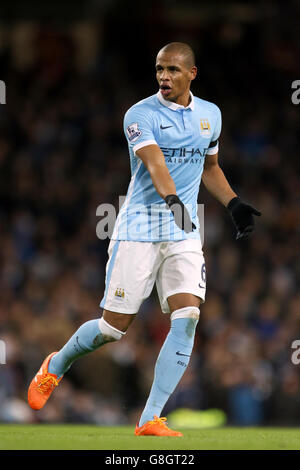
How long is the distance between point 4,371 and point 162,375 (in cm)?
453

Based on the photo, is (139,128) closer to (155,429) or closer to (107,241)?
(155,429)

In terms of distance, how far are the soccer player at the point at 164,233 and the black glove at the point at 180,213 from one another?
21 cm

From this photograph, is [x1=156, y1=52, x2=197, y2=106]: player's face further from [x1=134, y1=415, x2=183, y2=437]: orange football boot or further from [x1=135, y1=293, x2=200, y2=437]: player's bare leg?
[x1=134, y1=415, x2=183, y2=437]: orange football boot

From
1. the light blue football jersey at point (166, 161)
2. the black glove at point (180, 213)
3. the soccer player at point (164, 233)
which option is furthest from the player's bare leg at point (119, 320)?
the black glove at point (180, 213)

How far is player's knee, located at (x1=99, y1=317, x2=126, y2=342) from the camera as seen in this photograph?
21.5ft

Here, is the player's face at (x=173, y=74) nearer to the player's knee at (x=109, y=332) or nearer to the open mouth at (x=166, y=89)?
the open mouth at (x=166, y=89)

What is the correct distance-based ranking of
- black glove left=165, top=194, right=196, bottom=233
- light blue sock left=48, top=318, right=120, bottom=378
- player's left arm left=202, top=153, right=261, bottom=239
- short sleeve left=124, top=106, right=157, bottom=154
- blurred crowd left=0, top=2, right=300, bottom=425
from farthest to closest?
blurred crowd left=0, top=2, right=300, bottom=425
light blue sock left=48, top=318, right=120, bottom=378
player's left arm left=202, top=153, right=261, bottom=239
short sleeve left=124, top=106, right=157, bottom=154
black glove left=165, top=194, right=196, bottom=233

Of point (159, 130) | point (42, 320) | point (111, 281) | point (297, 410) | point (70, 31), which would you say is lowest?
point (297, 410)

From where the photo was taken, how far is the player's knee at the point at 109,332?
21.5 feet

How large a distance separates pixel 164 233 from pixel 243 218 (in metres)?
0.54

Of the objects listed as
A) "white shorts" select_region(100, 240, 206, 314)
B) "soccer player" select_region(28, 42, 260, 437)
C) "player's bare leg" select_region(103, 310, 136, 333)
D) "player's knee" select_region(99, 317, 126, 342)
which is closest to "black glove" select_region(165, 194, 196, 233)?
"soccer player" select_region(28, 42, 260, 437)

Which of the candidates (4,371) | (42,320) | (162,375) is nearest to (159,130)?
(162,375)
